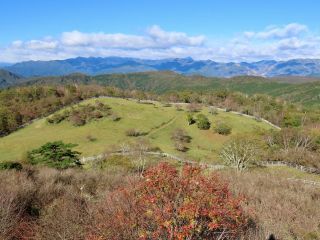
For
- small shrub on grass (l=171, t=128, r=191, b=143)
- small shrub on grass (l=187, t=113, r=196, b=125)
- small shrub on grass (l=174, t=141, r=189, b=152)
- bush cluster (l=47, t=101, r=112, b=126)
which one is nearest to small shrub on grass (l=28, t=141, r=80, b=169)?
small shrub on grass (l=174, t=141, r=189, b=152)

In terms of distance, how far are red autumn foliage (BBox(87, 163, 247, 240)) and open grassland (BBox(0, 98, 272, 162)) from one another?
8434cm

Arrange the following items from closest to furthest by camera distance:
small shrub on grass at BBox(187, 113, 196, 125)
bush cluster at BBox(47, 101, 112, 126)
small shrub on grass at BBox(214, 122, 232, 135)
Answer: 1. small shrub on grass at BBox(214, 122, 232, 135)
2. bush cluster at BBox(47, 101, 112, 126)
3. small shrub on grass at BBox(187, 113, 196, 125)

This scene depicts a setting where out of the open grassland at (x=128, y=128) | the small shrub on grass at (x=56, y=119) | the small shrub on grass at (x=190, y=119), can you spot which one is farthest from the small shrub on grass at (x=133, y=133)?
the small shrub on grass at (x=56, y=119)

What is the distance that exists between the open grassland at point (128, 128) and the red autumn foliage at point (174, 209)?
84336 millimetres

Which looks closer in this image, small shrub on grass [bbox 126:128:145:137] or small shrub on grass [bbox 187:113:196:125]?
small shrub on grass [bbox 126:128:145:137]

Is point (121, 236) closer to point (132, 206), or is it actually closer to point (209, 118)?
point (132, 206)

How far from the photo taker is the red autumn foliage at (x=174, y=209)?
619 inches

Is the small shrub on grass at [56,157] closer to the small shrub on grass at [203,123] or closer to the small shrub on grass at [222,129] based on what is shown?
the small shrub on grass at [222,129]

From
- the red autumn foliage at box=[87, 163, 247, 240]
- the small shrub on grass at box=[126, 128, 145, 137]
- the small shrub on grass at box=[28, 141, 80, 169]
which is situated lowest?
the small shrub on grass at box=[126, 128, 145, 137]

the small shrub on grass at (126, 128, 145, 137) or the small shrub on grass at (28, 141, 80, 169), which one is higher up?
the small shrub on grass at (28, 141, 80, 169)

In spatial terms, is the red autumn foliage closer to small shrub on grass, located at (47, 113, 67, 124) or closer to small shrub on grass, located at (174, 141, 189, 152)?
small shrub on grass, located at (174, 141, 189, 152)

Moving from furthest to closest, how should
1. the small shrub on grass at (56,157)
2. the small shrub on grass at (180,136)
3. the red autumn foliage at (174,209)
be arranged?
the small shrub on grass at (180,136) → the small shrub on grass at (56,157) → the red autumn foliage at (174,209)

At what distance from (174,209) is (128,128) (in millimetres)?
116075

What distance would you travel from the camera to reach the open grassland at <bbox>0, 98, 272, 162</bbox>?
4466 inches
